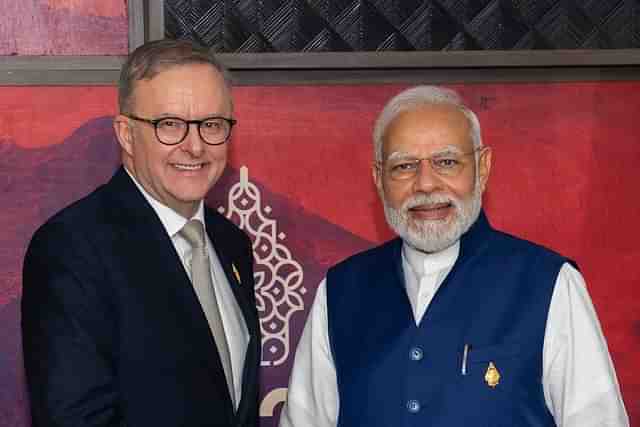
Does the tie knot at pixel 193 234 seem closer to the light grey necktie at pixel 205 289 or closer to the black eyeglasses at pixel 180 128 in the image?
the light grey necktie at pixel 205 289

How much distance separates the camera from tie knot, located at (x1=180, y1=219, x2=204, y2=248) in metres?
2.35

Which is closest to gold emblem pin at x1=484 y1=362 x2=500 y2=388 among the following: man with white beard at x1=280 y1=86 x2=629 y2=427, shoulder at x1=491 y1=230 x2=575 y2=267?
man with white beard at x1=280 y1=86 x2=629 y2=427

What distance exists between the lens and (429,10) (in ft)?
10.0

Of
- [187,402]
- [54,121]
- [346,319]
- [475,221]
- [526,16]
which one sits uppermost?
[526,16]

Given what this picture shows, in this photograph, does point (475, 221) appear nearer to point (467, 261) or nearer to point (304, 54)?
point (467, 261)

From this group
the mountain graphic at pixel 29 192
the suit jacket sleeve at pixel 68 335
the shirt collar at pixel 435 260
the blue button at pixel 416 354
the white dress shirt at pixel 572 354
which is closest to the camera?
the suit jacket sleeve at pixel 68 335

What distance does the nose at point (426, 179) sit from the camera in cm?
231

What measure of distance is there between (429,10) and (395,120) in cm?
79

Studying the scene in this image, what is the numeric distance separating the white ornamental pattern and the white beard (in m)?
0.74

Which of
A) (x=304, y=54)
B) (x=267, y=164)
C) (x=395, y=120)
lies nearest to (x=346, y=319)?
(x=395, y=120)

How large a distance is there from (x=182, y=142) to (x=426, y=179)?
58 cm

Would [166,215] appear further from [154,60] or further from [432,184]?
[432,184]

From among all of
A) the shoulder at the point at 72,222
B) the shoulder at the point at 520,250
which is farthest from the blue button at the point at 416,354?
the shoulder at the point at 72,222

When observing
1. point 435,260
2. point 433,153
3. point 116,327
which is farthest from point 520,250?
point 116,327
